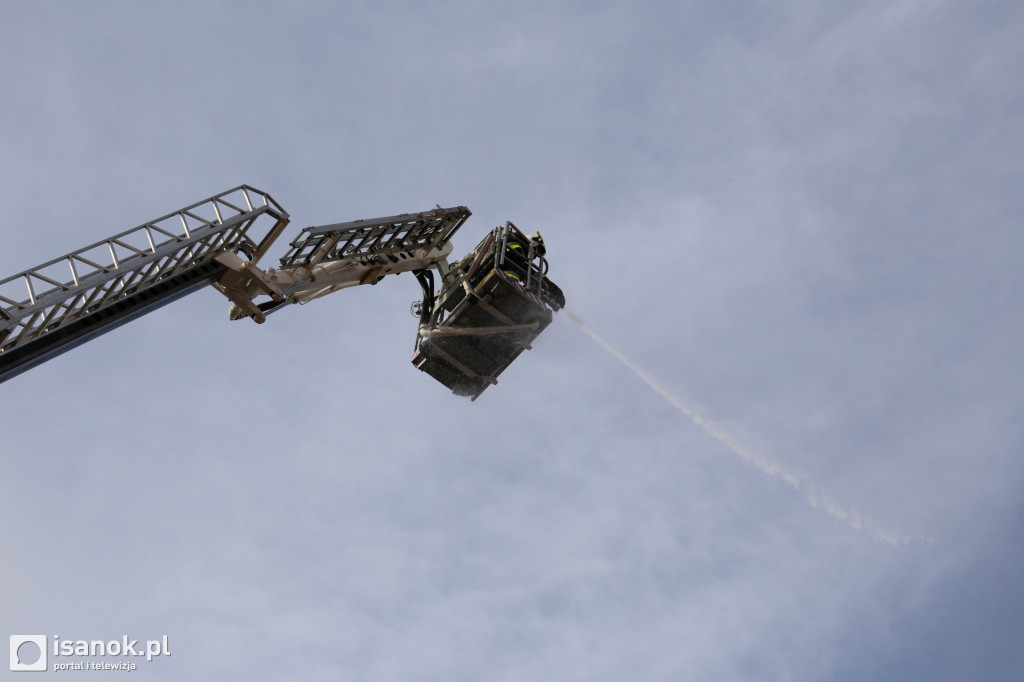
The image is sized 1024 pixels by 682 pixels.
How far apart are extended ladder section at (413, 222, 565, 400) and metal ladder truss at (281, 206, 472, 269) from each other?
1142 millimetres

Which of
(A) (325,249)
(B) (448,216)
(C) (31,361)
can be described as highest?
(B) (448,216)

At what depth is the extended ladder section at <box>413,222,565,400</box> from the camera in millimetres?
26438

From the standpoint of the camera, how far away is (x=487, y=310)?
26.6 meters

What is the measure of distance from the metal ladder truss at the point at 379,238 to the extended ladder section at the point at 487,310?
114 centimetres

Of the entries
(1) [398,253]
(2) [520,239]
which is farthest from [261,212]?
(2) [520,239]

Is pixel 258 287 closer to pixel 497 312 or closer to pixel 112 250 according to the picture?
pixel 112 250

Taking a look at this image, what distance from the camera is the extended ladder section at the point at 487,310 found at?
26.4 meters

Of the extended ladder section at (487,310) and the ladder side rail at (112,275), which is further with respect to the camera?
the extended ladder section at (487,310)

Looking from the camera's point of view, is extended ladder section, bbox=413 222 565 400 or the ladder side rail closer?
the ladder side rail

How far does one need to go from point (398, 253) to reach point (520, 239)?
3.27 metres

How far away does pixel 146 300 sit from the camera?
1939 centimetres

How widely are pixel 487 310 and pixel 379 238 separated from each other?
3381mm

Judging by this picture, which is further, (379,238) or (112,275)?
(379,238)

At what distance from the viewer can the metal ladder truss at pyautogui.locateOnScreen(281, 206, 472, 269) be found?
954 inches
